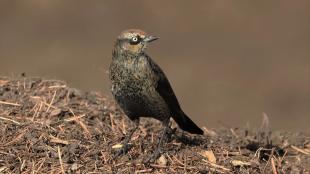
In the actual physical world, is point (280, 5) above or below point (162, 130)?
above

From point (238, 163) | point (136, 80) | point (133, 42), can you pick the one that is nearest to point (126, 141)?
point (136, 80)

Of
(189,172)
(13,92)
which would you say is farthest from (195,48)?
(189,172)

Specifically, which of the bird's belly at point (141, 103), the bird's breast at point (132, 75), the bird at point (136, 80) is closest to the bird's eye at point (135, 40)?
the bird at point (136, 80)

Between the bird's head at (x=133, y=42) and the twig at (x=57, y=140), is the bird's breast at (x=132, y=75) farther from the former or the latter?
the twig at (x=57, y=140)

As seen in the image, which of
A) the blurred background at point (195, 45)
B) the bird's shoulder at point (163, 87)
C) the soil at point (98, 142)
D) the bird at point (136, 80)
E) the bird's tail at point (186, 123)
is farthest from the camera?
the blurred background at point (195, 45)

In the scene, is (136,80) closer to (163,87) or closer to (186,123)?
(163,87)

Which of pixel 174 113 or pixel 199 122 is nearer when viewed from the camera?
pixel 174 113

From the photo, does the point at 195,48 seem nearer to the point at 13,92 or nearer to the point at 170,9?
the point at 170,9
